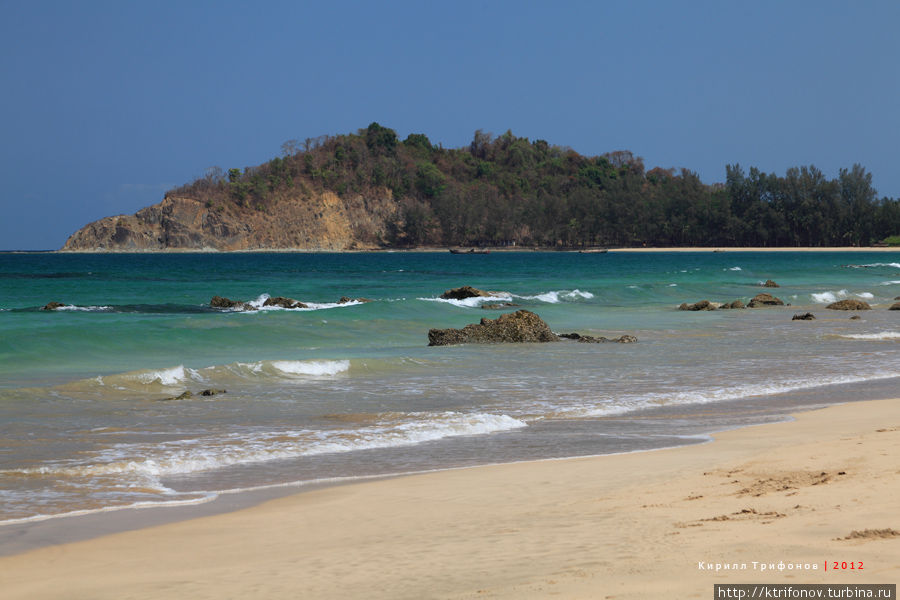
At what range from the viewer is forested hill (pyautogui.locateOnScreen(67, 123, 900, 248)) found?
14650 cm

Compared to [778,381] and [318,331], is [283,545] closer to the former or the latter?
[778,381]

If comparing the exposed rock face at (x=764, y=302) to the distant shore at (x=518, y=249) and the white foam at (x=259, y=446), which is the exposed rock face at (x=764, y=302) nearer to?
the white foam at (x=259, y=446)

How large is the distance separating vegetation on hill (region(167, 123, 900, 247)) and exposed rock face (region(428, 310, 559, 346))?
136 meters

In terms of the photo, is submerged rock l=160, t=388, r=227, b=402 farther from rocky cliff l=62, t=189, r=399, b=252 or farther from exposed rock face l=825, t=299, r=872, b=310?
rocky cliff l=62, t=189, r=399, b=252

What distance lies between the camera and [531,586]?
14.2 feet

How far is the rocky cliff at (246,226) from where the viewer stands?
566 feet

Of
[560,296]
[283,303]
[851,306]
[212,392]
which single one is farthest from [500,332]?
[560,296]

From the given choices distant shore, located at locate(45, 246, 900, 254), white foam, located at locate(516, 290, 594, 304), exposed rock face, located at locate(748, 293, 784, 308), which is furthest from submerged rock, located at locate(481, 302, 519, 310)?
distant shore, located at locate(45, 246, 900, 254)

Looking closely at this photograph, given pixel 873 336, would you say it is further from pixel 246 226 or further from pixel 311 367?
pixel 246 226

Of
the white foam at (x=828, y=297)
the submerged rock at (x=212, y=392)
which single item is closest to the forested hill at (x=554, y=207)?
the white foam at (x=828, y=297)

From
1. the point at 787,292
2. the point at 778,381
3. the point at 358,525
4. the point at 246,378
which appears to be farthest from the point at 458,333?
the point at 787,292

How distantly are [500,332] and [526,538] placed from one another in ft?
47.8

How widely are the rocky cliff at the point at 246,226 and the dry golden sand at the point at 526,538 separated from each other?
171003mm

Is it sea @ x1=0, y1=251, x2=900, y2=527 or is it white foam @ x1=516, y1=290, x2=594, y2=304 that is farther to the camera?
white foam @ x1=516, y1=290, x2=594, y2=304
